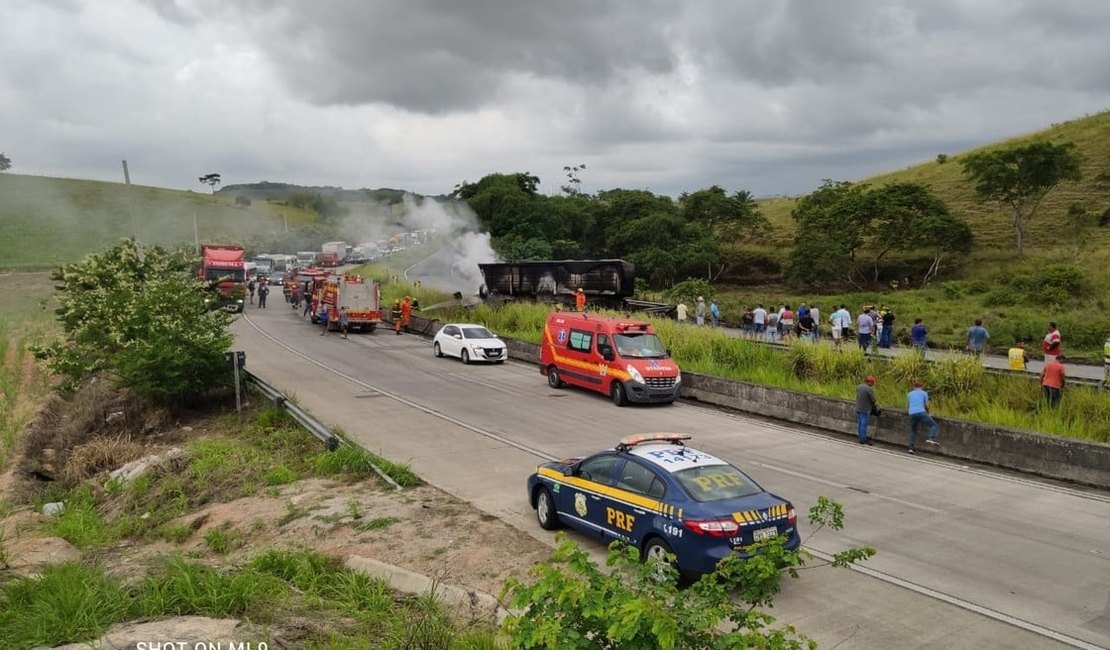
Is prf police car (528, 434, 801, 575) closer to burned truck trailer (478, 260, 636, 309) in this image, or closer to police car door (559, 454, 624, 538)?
police car door (559, 454, 624, 538)

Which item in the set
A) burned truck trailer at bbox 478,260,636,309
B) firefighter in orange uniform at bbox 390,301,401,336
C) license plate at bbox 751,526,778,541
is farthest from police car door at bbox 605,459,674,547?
firefighter in orange uniform at bbox 390,301,401,336

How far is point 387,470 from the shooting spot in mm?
13734

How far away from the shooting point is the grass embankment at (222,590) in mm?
7004

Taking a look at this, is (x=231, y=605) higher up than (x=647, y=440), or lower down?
lower down

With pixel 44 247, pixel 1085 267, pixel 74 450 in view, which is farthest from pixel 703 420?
pixel 44 247

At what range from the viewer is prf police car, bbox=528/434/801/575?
336 inches

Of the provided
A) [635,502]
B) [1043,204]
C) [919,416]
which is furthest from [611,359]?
[1043,204]

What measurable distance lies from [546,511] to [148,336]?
1494cm

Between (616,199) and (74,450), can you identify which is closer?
(74,450)

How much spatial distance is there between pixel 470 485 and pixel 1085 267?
40006 mm

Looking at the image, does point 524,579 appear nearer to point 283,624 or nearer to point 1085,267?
point 283,624

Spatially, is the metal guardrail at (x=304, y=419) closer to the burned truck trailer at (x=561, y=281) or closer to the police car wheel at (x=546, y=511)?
the police car wheel at (x=546, y=511)

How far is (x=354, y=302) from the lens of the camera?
3834cm

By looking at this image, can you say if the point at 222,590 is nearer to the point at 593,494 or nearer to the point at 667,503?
the point at 593,494
